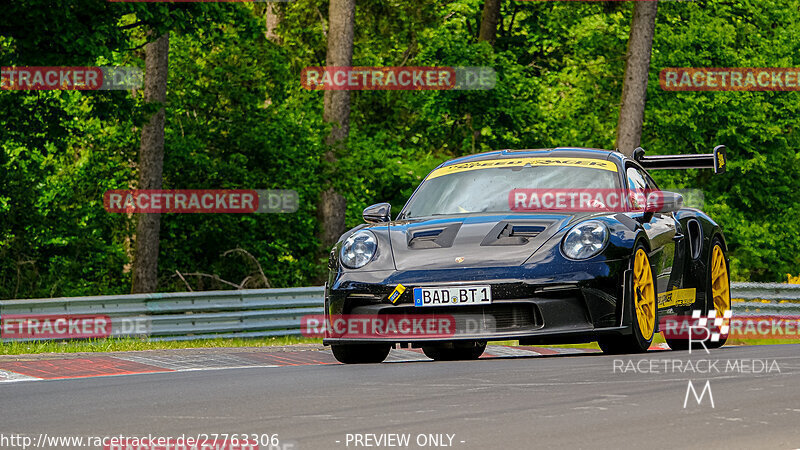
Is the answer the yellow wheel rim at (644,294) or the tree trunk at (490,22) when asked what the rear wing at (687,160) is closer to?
the yellow wheel rim at (644,294)

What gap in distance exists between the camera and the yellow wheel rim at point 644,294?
9.82 m

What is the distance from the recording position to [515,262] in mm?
9391

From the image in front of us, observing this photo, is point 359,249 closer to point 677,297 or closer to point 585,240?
point 585,240

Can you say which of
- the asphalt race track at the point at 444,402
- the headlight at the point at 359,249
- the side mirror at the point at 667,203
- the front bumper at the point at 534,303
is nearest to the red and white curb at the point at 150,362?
the asphalt race track at the point at 444,402

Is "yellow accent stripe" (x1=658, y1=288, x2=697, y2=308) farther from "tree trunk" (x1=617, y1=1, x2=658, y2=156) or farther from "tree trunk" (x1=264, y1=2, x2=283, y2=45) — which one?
"tree trunk" (x1=264, y1=2, x2=283, y2=45)

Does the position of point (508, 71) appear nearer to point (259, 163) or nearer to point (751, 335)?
point (259, 163)

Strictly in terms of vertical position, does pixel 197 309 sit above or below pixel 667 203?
below

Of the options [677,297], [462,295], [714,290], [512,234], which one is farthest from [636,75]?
[462,295]

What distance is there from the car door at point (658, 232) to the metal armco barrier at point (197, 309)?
7708mm

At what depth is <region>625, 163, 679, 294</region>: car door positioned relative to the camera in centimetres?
1041

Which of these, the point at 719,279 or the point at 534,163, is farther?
the point at 719,279

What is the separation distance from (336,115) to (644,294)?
779 inches

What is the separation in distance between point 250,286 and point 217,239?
1.36 meters

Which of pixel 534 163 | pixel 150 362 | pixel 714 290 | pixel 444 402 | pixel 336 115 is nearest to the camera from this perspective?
pixel 444 402
